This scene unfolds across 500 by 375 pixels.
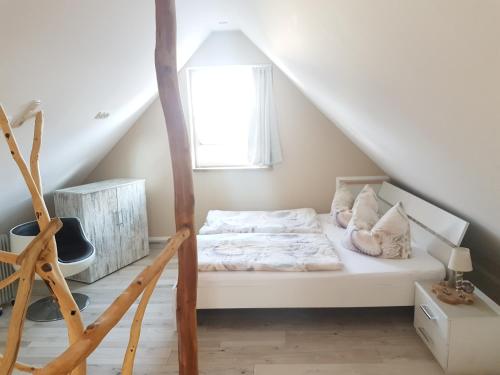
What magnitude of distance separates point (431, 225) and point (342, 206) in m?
0.93

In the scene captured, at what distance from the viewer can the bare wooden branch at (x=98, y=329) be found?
62 cm

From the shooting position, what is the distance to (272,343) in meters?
2.23

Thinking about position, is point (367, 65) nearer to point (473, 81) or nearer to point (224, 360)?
point (473, 81)

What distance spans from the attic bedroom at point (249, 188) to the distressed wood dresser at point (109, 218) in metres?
0.02

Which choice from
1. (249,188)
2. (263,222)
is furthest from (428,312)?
(249,188)

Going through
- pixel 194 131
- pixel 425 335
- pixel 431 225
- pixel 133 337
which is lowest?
pixel 425 335

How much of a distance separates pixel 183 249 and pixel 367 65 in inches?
42.5

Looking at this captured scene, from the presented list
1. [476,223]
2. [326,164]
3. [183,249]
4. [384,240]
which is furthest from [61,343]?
[326,164]

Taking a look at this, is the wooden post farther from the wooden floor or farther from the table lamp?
the table lamp

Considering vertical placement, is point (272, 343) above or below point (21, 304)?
below

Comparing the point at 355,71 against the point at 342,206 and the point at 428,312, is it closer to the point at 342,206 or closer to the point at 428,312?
the point at 428,312

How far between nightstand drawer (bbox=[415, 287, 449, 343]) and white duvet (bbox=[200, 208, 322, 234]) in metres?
1.08

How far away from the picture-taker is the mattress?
228cm

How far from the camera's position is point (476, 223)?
2.14m
